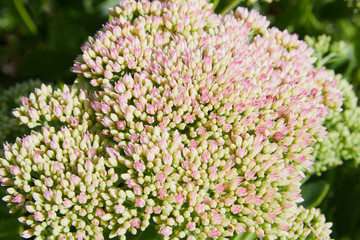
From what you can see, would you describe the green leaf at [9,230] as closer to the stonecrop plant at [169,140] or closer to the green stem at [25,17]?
the stonecrop plant at [169,140]

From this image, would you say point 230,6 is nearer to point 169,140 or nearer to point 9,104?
point 169,140

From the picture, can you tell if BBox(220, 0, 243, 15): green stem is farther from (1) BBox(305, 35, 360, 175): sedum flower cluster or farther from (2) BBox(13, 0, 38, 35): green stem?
(2) BBox(13, 0, 38, 35): green stem

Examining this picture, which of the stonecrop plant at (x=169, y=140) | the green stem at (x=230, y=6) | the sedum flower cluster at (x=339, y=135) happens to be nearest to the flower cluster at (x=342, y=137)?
the sedum flower cluster at (x=339, y=135)

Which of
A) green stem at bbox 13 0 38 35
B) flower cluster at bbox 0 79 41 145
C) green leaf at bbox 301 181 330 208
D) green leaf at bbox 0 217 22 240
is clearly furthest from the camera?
green stem at bbox 13 0 38 35

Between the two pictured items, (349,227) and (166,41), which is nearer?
(166,41)

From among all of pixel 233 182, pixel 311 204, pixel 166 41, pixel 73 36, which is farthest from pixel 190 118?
pixel 73 36

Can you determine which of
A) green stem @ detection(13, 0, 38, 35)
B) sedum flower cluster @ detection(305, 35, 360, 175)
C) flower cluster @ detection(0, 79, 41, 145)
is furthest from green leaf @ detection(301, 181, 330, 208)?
green stem @ detection(13, 0, 38, 35)

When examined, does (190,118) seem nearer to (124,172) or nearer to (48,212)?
(124,172)

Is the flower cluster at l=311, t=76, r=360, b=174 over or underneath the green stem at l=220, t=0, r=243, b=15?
underneath
